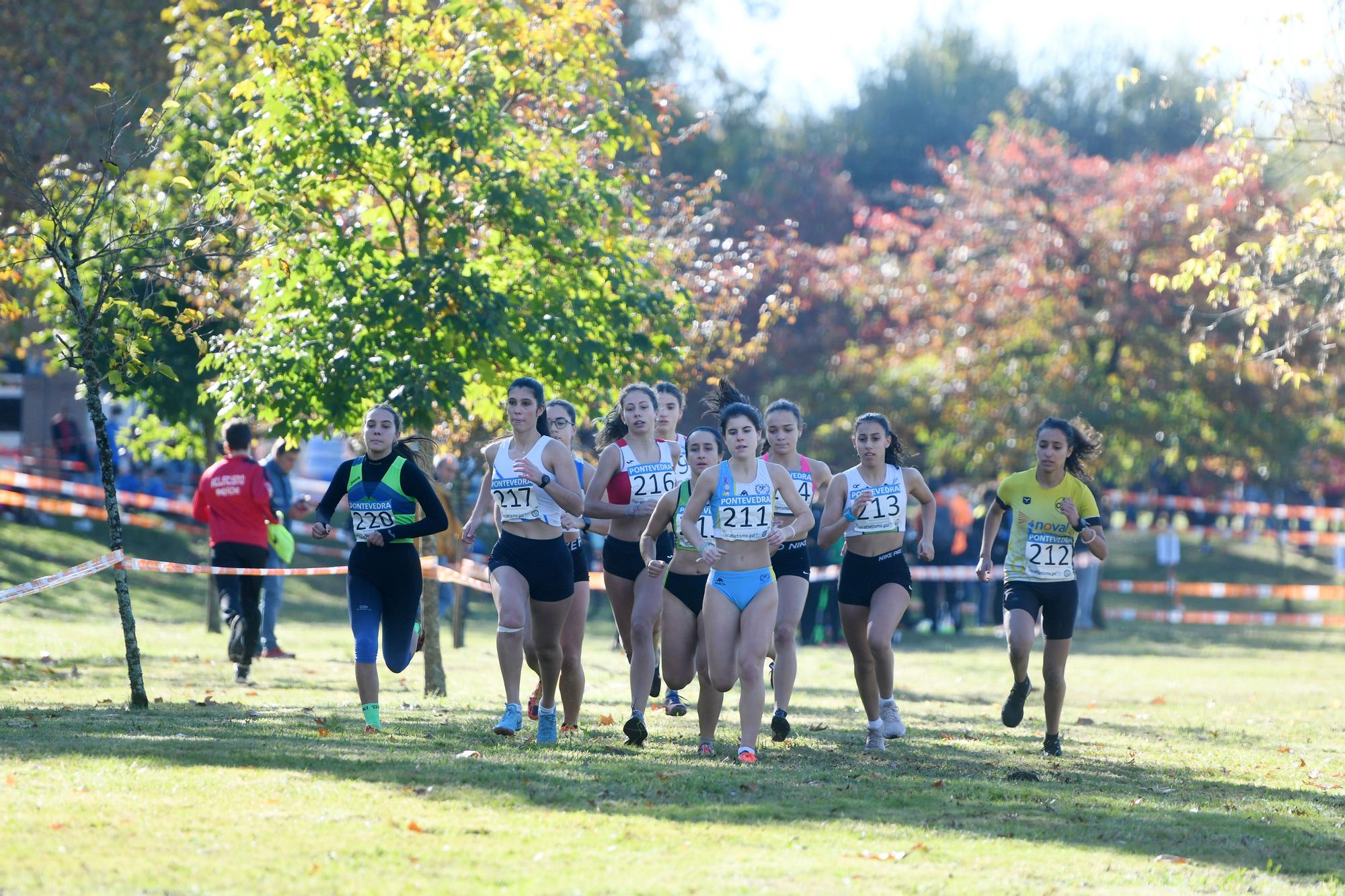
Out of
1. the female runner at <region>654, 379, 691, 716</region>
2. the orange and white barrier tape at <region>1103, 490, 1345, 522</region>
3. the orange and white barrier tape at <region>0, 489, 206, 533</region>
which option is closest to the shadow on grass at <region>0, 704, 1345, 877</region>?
the female runner at <region>654, 379, 691, 716</region>

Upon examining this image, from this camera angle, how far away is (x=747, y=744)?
9188mm

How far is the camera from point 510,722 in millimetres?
9508

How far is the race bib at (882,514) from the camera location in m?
10.5

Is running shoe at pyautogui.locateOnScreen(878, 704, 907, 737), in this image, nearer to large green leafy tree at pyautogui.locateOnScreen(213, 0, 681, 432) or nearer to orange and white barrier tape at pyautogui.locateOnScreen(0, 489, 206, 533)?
large green leafy tree at pyautogui.locateOnScreen(213, 0, 681, 432)

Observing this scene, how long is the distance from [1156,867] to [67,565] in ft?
67.9

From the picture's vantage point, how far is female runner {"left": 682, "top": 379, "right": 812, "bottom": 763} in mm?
9039

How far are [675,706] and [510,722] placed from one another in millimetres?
2342

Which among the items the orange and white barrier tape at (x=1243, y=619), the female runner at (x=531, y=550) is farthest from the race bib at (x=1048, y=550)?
the orange and white barrier tape at (x=1243, y=619)

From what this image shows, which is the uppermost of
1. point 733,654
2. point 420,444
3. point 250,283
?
point 250,283

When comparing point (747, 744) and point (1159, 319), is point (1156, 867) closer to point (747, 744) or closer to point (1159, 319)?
point (747, 744)

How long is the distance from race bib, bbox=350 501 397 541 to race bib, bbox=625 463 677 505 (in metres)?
1.54

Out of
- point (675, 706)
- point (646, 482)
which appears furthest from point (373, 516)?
point (675, 706)

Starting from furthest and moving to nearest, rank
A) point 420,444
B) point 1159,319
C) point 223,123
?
point 1159,319, point 223,123, point 420,444

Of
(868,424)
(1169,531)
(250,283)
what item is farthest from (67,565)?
(1169,531)
